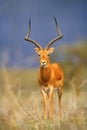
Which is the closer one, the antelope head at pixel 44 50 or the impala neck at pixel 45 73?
the antelope head at pixel 44 50

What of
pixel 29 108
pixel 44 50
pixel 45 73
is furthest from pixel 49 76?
pixel 29 108

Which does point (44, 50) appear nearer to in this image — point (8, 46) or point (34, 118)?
point (8, 46)

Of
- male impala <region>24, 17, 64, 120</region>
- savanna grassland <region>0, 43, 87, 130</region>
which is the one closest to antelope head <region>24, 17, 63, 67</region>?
male impala <region>24, 17, 64, 120</region>

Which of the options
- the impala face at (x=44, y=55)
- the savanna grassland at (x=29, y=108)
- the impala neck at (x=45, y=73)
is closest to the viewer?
the savanna grassland at (x=29, y=108)

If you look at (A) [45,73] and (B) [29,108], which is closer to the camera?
(B) [29,108]

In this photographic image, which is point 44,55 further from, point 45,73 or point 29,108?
point 29,108

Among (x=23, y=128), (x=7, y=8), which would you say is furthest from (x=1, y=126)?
(x=7, y=8)

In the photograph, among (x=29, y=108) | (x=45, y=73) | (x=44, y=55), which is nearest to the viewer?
(x=29, y=108)

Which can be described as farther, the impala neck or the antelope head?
the impala neck

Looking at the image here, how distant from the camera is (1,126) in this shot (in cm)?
198

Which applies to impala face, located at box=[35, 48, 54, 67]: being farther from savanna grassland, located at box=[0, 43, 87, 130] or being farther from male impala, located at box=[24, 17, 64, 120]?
savanna grassland, located at box=[0, 43, 87, 130]

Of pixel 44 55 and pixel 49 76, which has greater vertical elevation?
pixel 44 55

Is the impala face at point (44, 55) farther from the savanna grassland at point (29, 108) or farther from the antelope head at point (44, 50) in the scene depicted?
the savanna grassland at point (29, 108)

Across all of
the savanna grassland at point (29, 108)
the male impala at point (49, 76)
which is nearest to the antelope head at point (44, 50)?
the male impala at point (49, 76)
